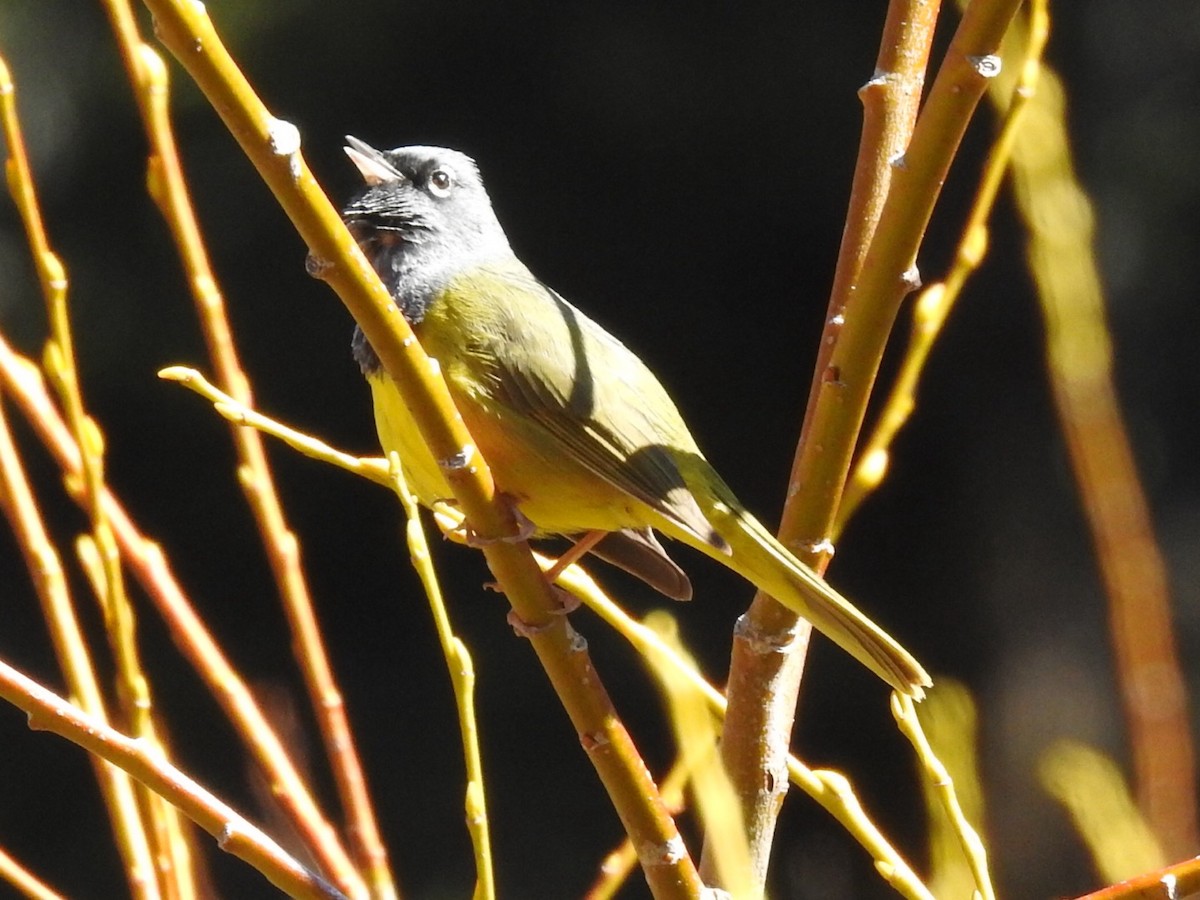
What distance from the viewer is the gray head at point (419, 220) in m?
2.41

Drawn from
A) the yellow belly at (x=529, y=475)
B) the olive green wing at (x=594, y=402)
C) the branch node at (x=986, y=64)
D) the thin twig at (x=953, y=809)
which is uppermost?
the branch node at (x=986, y=64)

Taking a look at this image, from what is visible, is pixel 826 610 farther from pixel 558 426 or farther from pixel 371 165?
pixel 371 165

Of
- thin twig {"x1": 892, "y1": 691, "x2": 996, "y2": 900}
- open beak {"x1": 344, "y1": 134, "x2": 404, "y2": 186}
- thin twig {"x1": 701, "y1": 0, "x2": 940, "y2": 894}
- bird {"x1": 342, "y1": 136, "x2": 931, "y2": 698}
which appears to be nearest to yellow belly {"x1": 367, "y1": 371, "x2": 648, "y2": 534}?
bird {"x1": 342, "y1": 136, "x2": 931, "y2": 698}

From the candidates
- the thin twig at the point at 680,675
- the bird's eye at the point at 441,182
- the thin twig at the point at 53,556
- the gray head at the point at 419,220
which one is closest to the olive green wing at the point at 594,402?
the gray head at the point at 419,220

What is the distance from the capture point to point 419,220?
99.8 inches

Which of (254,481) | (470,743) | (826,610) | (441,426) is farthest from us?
(826,610)

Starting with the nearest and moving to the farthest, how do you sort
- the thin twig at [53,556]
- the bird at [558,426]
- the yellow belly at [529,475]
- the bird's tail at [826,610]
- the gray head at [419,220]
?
the thin twig at [53,556], the bird's tail at [826,610], the bird at [558,426], the yellow belly at [529,475], the gray head at [419,220]

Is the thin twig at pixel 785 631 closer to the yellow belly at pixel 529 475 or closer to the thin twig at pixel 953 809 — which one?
the thin twig at pixel 953 809

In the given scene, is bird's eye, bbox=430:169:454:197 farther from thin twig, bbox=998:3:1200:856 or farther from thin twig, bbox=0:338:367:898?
thin twig, bbox=998:3:1200:856

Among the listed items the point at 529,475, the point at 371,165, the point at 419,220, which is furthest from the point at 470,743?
the point at 371,165

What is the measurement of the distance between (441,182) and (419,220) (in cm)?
19

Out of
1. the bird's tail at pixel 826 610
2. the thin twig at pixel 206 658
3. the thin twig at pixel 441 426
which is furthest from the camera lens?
the bird's tail at pixel 826 610

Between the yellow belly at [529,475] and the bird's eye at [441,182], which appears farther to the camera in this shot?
the bird's eye at [441,182]

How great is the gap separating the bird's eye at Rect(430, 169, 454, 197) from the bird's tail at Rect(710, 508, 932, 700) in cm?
112
